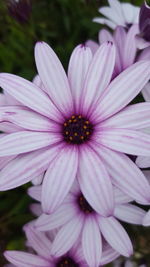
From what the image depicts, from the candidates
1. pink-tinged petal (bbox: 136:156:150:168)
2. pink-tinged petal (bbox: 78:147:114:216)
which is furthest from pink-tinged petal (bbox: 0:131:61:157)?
pink-tinged petal (bbox: 136:156:150:168)

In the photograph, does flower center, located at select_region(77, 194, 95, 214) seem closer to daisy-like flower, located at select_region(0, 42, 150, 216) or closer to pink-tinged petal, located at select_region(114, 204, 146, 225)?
pink-tinged petal, located at select_region(114, 204, 146, 225)

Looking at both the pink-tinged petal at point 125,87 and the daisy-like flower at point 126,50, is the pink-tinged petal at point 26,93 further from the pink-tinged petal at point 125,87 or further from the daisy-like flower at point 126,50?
the daisy-like flower at point 126,50

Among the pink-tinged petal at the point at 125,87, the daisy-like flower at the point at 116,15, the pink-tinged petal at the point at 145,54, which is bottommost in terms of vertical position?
the pink-tinged petal at the point at 125,87

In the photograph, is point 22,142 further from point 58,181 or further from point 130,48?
point 130,48

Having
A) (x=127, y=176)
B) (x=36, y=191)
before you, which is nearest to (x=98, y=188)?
(x=127, y=176)

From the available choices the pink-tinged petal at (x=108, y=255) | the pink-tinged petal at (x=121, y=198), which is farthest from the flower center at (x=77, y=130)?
the pink-tinged petal at (x=108, y=255)
